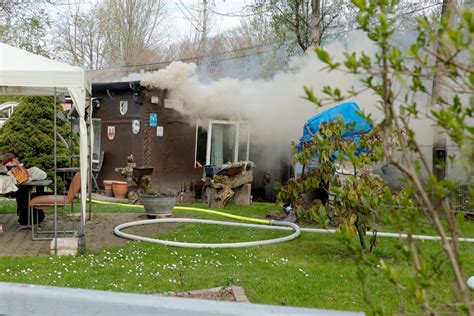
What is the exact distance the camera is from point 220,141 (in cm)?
1458

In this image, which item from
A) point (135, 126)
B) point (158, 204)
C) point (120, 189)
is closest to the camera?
point (158, 204)

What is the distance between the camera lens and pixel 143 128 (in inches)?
521

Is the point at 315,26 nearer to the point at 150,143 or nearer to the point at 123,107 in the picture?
the point at 150,143

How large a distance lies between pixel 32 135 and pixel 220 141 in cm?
503

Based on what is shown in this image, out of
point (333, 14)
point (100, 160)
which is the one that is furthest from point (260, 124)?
point (333, 14)

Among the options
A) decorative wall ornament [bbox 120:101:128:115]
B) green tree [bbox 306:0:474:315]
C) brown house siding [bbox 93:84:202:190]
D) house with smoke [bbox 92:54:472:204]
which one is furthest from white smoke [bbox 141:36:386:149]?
green tree [bbox 306:0:474:315]

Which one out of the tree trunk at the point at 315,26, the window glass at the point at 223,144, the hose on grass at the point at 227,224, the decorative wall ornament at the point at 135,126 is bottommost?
the hose on grass at the point at 227,224

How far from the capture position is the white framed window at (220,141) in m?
14.4

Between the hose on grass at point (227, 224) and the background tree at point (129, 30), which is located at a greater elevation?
the background tree at point (129, 30)

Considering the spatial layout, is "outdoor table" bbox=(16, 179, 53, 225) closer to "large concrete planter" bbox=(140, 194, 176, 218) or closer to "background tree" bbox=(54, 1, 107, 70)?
"large concrete planter" bbox=(140, 194, 176, 218)

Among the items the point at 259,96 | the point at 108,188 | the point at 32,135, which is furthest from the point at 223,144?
the point at 32,135

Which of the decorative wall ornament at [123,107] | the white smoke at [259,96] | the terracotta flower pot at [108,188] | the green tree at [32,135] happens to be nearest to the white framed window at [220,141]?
the white smoke at [259,96]

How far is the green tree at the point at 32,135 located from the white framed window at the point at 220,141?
3.43 meters

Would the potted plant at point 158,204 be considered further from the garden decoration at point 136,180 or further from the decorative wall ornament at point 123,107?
the decorative wall ornament at point 123,107
